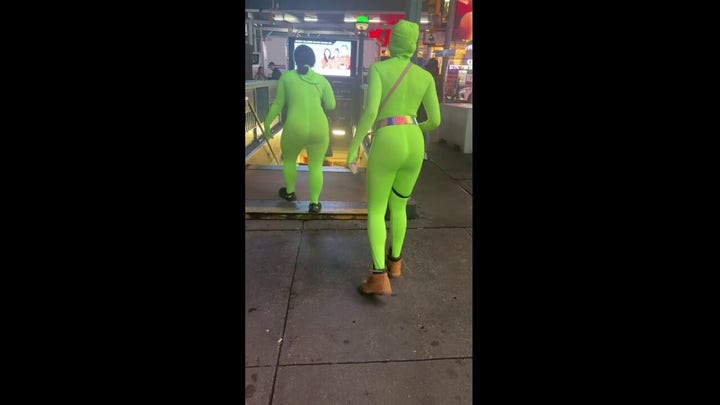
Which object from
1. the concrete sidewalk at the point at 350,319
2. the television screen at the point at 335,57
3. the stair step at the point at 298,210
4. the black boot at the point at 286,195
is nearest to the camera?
the concrete sidewalk at the point at 350,319

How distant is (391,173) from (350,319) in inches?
42.7

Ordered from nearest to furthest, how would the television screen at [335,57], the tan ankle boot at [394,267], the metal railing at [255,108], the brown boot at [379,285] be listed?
the brown boot at [379,285], the tan ankle boot at [394,267], the metal railing at [255,108], the television screen at [335,57]

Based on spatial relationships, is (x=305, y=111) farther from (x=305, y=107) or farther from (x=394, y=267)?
(x=394, y=267)

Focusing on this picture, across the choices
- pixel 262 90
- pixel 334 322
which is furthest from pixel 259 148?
pixel 334 322

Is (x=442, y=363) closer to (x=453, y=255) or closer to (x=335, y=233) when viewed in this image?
(x=453, y=255)

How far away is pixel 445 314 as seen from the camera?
2779mm

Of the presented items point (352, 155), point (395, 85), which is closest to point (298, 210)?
point (352, 155)

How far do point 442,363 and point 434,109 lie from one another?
177 cm

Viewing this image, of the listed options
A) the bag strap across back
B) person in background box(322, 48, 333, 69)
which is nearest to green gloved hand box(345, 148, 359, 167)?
the bag strap across back

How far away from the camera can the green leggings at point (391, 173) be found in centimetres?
274

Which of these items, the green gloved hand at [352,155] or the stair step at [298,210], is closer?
the green gloved hand at [352,155]

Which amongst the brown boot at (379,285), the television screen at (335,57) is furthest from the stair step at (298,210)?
the television screen at (335,57)

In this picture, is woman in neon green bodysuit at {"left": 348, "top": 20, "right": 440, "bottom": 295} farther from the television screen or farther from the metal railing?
Answer: the television screen

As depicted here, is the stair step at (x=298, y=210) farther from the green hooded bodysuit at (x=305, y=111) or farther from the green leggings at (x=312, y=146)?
the green hooded bodysuit at (x=305, y=111)
